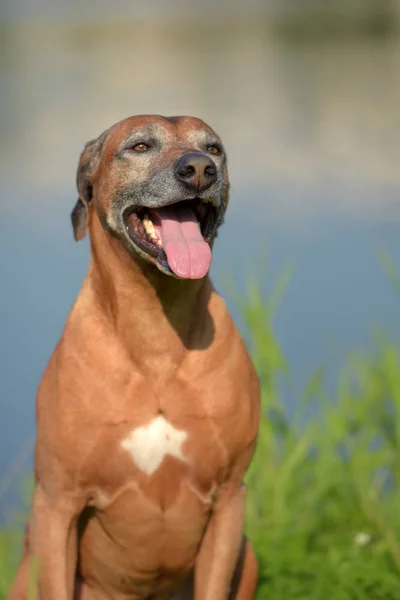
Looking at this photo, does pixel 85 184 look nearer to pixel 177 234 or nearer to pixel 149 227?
pixel 149 227

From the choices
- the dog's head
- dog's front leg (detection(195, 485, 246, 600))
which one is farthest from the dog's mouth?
dog's front leg (detection(195, 485, 246, 600))

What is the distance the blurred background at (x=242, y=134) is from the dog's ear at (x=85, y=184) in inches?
44.0

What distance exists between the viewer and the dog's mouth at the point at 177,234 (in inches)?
163

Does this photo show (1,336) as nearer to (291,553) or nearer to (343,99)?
(291,553)

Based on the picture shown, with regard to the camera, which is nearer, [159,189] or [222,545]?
[159,189]

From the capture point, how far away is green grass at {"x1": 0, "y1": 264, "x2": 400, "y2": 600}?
5.11m

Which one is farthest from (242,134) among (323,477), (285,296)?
(323,477)

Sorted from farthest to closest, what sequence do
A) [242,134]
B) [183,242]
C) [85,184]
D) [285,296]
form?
[242,134] → [285,296] → [85,184] → [183,242]

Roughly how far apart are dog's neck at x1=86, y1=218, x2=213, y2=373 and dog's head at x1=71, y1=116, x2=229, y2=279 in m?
0.08

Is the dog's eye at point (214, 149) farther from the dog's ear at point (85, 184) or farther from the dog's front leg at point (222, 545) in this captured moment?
the dog's front leg at point (222, 545)

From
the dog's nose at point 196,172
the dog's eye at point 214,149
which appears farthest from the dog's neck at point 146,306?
the dog's eye at point 214,149

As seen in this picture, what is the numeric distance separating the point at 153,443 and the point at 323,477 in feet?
5.29

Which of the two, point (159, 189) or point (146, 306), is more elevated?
point (159, 189)

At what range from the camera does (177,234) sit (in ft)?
13.9
